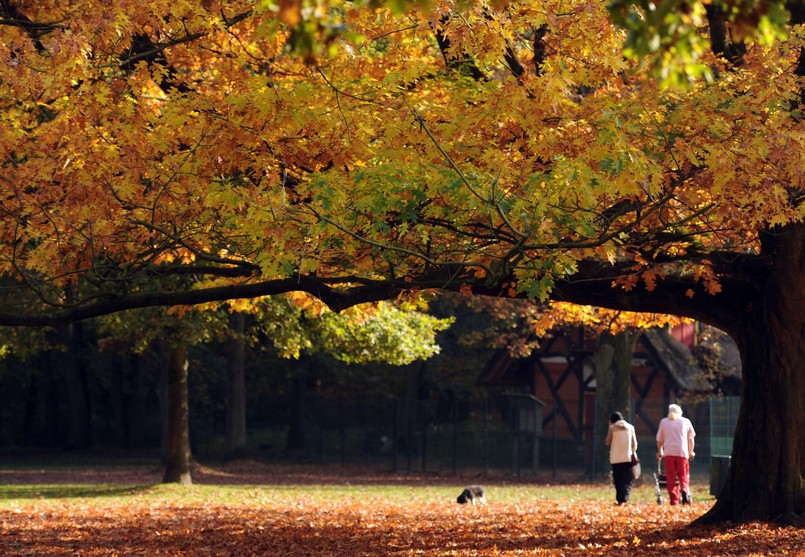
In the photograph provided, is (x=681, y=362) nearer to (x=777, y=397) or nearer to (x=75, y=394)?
(x=777, y=397)

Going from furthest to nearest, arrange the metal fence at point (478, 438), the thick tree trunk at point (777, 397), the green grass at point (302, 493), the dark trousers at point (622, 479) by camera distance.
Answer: the metal fence at point (478, 438), the green grass at point (302, 493), the dark trousers at point (622, 479), the thick tree trunk at point (777, 397)

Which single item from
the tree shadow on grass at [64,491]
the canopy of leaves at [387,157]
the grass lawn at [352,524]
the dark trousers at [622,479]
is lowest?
the tree shadow on grass at [64,491]

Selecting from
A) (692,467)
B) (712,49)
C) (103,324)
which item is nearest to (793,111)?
(712,49)

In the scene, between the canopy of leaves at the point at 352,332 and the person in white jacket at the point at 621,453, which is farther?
the canopy of leaves at the point at 352,332

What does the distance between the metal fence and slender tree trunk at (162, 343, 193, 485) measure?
914 centimetres

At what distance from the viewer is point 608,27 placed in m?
10.8

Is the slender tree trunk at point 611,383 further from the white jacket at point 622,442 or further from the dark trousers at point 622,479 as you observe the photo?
the white jacket at point 622,442

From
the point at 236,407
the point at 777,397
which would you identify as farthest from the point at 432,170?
the point at 236,407

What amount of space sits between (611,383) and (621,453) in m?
11.9

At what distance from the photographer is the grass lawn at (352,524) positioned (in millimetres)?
11945

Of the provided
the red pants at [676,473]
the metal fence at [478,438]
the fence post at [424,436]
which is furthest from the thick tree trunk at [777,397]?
the fence post at [424,436]

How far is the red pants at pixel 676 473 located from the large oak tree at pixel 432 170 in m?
5.02

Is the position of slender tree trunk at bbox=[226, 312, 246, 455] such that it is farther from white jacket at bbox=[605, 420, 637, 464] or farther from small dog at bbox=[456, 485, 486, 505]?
white jacket at bbox=[605, 420, 637, 464]

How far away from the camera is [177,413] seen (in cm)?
2458
